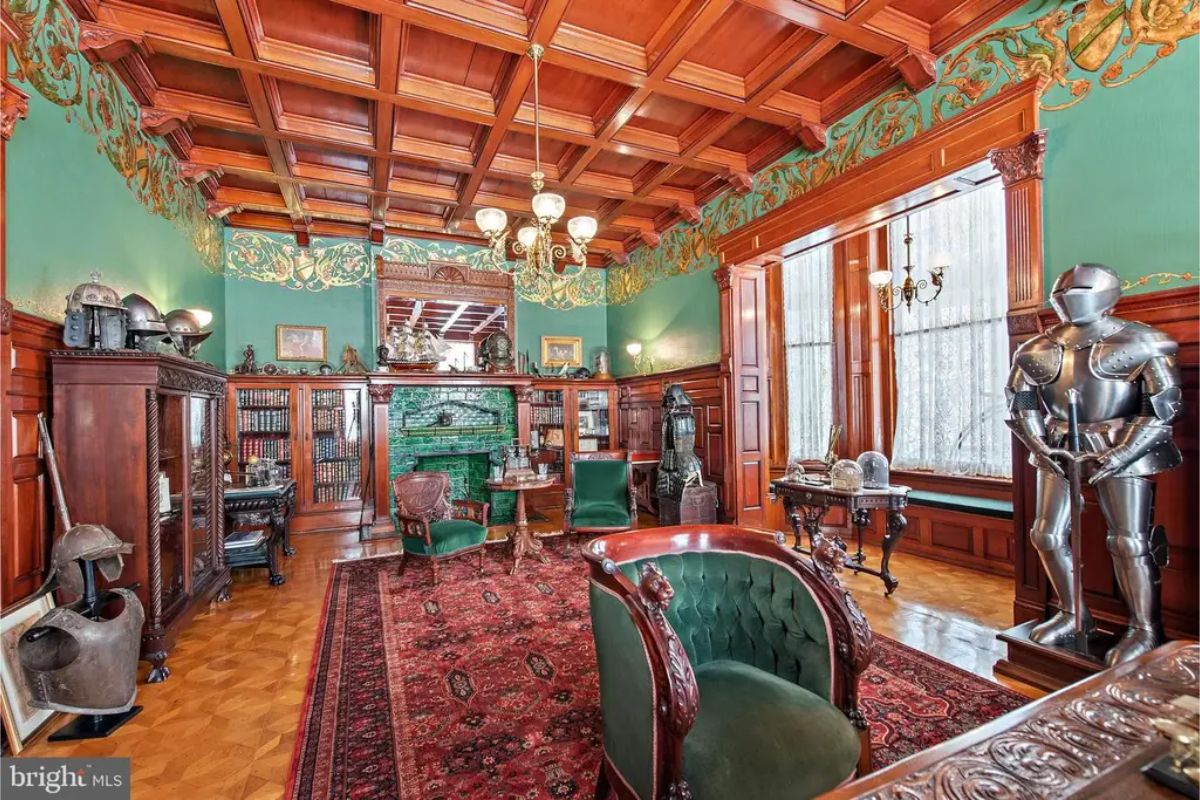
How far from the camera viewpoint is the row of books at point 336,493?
6.60m

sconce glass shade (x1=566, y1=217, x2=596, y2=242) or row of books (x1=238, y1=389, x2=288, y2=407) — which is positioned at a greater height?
sconce glass shade (x1=566, y1=217, x2=596, y2=242)

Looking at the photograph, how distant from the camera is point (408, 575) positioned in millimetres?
4609

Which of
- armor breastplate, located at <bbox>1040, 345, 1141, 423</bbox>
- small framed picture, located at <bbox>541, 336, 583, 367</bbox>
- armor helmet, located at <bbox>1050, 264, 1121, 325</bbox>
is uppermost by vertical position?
small framed picture, located at <bbox>541, 336, 583, 367</bbox>

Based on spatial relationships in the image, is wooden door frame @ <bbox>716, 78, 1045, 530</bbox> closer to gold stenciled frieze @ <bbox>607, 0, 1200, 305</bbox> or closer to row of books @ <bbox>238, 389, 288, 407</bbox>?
gold stenciled frieze @ <bbox>607, 0, 1200, 305</bbox>

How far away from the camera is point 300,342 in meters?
6.85

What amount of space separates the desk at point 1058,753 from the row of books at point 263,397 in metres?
7.03

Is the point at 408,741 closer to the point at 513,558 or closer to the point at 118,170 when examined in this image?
the point at 513,558

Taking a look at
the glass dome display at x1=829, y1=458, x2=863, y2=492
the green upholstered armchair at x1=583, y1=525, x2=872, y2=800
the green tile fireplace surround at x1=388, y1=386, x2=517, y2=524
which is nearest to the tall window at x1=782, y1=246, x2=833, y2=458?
the glass dome display at x1=829, y1=458, x2=863, y2=492

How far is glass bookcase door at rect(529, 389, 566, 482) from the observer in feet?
25.6

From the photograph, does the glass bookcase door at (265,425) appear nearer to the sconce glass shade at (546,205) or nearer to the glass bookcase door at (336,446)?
the glass bookcase door at (336,446)

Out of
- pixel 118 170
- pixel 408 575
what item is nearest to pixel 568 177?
pixel 118 170

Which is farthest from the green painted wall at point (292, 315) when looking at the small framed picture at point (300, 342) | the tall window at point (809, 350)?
the tall window at point (809, 350)

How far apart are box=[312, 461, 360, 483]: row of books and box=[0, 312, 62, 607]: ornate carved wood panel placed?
154 inches

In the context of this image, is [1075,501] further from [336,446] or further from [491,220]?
[336,446]
